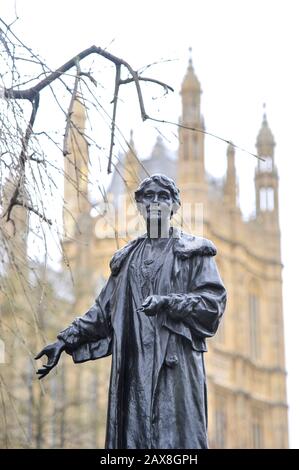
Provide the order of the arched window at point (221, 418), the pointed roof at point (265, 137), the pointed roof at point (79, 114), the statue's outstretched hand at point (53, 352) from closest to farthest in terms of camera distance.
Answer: the statue's outstretched hand at point (53, 352) < the pointed roof at point (79, 114) < the arched window at point (221, 418) < the pointed roof at point (265, 137)

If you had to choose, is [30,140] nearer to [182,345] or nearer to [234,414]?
[182,345]

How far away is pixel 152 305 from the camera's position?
232 inches

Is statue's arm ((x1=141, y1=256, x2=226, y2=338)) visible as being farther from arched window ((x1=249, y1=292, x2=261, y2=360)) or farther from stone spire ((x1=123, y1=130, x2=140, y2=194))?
arched window ((x1=249, y1=292, x2=261, y2=360))

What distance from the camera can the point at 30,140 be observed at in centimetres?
820

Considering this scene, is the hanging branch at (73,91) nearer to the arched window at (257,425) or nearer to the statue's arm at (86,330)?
the statue's arm at (86,330)

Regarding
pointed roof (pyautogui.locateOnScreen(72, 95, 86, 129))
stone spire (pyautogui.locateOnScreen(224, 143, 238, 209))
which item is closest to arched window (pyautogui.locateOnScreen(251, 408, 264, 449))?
stone spire (pyautogui.locateOnScreen(224, 143, 238, 209))

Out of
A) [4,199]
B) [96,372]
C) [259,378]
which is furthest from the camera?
[259,378]

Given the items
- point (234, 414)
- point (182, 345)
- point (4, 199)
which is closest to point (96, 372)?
point (4, 199)

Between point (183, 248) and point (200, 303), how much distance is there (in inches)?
13.0

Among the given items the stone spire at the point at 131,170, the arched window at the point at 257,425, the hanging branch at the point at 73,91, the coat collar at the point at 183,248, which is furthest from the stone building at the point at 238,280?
the coat collar at the point at 183,248

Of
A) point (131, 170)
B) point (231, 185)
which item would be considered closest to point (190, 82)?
point (231, 185)

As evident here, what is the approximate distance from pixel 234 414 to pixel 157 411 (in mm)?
55664

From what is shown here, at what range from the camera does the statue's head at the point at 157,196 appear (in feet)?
20.9

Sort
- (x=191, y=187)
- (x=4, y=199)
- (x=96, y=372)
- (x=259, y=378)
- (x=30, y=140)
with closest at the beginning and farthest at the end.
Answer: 1. (x=30, y=140)
2. (x=4, y=199)
3. (x=96, y=372)
4. (x=191, y=187)
5. (x=259, y=378)
